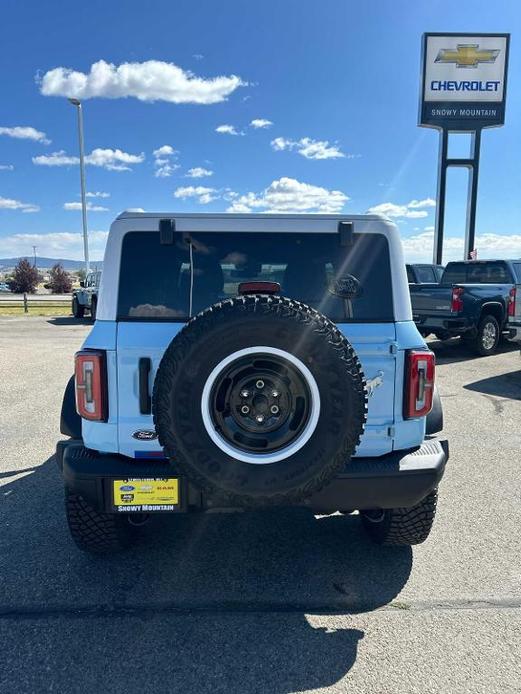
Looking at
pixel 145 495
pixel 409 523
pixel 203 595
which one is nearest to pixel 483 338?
pixel 409 523

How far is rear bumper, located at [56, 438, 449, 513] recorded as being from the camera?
8.01 ft

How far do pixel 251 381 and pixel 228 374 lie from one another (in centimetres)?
11

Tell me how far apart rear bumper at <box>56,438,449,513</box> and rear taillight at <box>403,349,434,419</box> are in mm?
254

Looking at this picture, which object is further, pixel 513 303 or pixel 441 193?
pixel 441 193

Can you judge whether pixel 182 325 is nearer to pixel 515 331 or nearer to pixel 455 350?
pixel 515 331

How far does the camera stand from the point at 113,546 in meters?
2.98

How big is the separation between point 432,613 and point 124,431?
1819 mm

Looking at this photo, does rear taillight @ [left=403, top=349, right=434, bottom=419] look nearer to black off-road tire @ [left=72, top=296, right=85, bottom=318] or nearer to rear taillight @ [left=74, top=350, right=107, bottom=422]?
rear taillight @ [left=74, top=350, right=107, bottom=422]

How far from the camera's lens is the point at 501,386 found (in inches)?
316

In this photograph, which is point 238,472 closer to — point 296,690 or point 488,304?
point 296,690

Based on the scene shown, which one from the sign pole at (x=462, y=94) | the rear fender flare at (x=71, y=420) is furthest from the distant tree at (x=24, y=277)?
the rear fender flare at (x=71, y=420)

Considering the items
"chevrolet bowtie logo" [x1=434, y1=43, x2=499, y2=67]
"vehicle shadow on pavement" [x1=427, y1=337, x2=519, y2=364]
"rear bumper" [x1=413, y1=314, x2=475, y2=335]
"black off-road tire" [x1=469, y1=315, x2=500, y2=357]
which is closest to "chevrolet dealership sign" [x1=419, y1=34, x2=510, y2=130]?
"chevrolet bowtie logo" [x1=434, y1=43, x2=499, y2=67]

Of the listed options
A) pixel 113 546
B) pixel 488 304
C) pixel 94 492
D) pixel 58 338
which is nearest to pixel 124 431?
pixel 94 492

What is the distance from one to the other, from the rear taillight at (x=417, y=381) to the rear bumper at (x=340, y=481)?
254 millimetres
